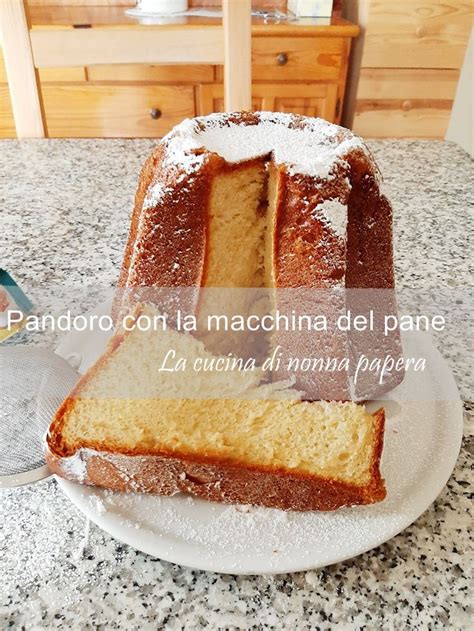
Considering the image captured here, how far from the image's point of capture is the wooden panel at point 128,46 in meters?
1.41

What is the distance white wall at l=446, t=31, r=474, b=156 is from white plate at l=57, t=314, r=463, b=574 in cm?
302

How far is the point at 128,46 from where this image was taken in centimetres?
142

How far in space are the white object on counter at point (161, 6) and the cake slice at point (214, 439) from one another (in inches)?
A: 97.8

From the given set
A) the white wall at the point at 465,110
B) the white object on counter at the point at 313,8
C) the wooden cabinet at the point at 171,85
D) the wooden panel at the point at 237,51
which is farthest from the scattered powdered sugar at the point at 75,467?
the white wall at the point at 465,110

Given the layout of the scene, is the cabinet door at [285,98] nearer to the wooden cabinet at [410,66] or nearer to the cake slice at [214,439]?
the wooden cabinet at [410,66]

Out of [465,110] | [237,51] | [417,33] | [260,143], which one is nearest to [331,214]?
[260,143]

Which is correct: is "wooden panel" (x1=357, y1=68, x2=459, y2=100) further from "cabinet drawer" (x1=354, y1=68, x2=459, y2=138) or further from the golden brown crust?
the golden brown crust

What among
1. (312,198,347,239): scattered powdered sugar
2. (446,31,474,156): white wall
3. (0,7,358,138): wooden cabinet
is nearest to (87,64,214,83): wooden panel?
(0,7,358,138): wooden cabinet

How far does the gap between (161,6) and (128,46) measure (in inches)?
58.5

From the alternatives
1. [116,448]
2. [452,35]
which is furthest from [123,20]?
[116,448]

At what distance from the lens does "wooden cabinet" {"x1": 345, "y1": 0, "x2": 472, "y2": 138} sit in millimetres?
2770

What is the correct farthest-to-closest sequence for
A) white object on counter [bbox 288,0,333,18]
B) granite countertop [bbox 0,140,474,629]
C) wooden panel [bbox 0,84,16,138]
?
wooden panel [bbox 0,84,16,138] → white object on counter [bbox 288,0,333,18] → granite countertop [bbox 0,140,474,629]

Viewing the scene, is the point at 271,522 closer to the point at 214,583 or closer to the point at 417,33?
the point at 214,583

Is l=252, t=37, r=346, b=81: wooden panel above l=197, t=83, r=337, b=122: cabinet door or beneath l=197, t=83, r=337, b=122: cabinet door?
above
